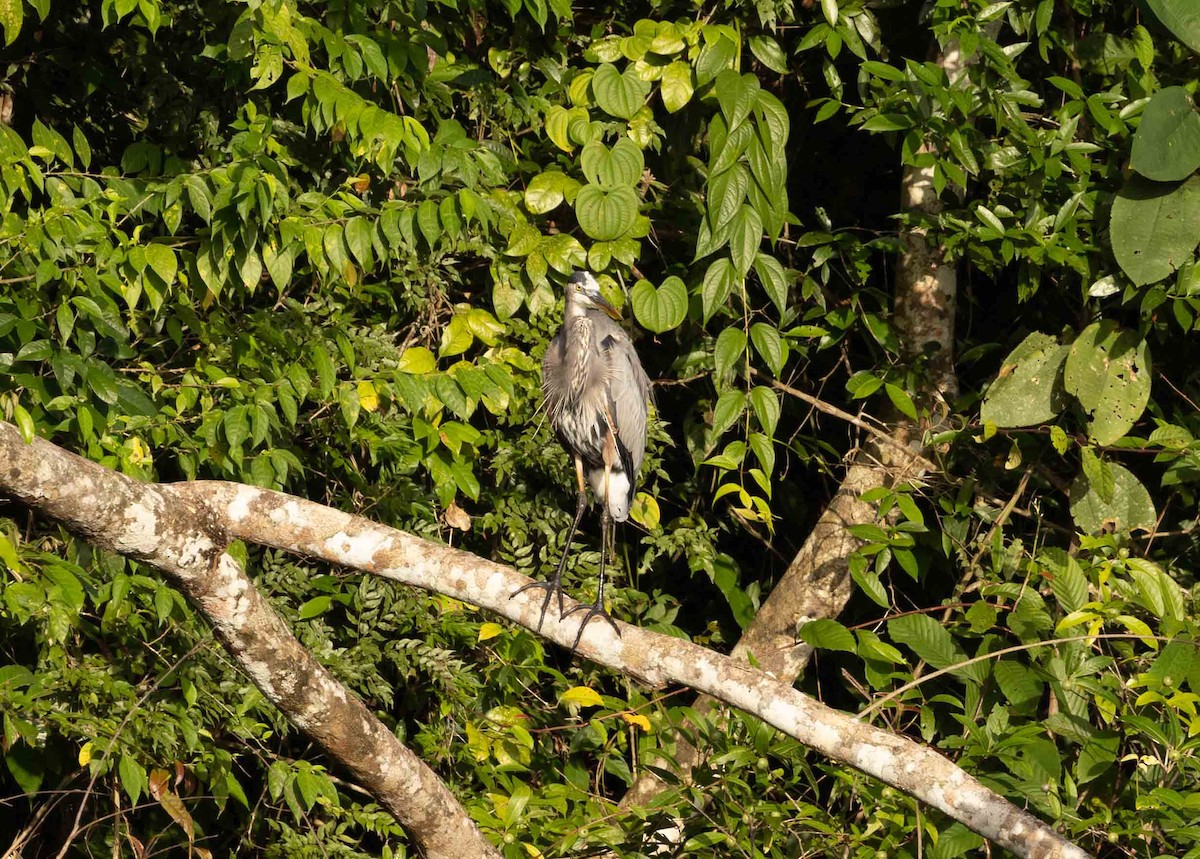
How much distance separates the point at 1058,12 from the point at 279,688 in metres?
2.85

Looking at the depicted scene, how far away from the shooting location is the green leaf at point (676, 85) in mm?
3123

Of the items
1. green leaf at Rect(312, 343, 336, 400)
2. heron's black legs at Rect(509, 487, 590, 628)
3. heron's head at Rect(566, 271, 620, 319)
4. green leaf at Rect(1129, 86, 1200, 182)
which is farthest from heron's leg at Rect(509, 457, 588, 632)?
green leaf at Rect(1129, 86, 1200, 182)

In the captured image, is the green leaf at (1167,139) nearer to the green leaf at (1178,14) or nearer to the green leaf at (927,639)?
the green leaf at (1178,14)

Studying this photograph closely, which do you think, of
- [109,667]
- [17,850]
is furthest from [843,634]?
[17,850]

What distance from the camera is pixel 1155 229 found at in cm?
293

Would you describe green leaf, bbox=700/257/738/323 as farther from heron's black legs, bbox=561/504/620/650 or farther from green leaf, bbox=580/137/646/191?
heron's black legs, bbox=561/504/620/650

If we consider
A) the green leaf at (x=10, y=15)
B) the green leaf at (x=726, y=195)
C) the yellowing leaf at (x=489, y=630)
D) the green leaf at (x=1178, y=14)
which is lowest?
the yellowing leaf at (x=489, y=630)

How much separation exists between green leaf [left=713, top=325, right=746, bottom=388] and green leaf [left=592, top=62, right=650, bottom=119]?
642 mm

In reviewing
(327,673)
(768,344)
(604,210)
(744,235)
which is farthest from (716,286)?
(327,673)

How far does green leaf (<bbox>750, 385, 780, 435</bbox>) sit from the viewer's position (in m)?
3.06

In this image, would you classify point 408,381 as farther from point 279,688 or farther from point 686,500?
point 686,500

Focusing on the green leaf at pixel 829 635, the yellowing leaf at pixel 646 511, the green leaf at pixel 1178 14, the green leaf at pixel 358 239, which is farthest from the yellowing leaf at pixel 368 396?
the green leaf at pixel 1178 14

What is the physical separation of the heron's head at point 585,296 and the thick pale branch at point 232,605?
1261 millimetres

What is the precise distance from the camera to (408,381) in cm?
273
